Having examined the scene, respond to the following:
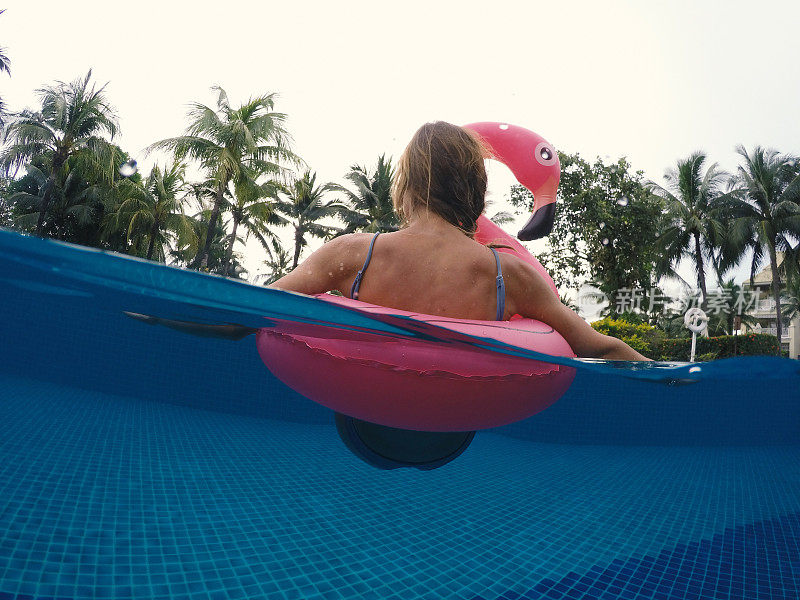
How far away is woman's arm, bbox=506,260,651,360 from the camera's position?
1.42m

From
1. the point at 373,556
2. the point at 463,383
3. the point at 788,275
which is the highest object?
the point at 788,275

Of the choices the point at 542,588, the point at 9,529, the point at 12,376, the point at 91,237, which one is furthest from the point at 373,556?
the point at 91,237

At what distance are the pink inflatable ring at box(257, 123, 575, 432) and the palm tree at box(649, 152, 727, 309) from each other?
2199 centimetres

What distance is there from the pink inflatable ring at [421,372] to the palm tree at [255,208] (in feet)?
52.4

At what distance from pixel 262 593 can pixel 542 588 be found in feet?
6.34

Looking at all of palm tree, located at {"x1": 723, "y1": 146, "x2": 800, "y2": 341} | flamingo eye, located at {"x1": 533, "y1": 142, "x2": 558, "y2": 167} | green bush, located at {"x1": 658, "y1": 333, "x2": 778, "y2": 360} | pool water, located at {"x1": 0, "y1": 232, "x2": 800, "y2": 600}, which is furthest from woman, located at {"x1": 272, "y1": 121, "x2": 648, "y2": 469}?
palm tree, located at {"x1": 723, "y1": 146, "x2": 800, "y2": 341}

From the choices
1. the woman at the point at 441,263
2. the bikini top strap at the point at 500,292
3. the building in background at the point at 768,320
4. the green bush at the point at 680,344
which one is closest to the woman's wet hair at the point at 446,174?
the woman at the point at 441,263

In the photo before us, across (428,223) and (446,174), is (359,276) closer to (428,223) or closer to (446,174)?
(428,223)

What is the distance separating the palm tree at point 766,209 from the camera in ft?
63.8

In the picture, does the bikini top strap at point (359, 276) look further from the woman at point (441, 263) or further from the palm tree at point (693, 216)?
the palm tree at point (693, 216)

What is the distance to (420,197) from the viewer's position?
146 cm

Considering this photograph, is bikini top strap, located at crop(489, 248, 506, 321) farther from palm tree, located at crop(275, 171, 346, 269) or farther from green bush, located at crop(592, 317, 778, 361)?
palm tree, located at crop(275, 171, 346, 269)

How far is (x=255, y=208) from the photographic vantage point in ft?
60.7

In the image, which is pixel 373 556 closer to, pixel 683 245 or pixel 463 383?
Answer: pixel 463 383
